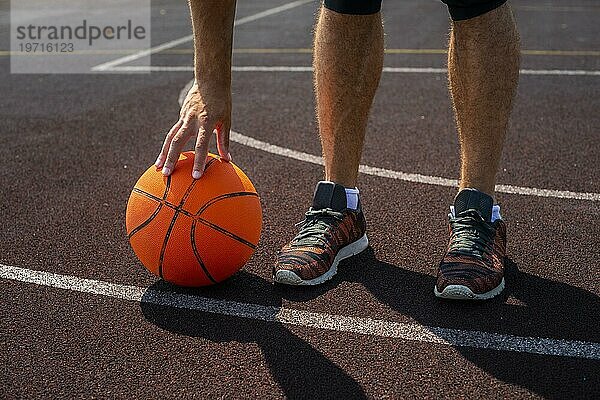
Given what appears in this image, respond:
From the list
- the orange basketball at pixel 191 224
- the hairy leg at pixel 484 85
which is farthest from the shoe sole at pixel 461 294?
the orange basketball at pixel 191 224

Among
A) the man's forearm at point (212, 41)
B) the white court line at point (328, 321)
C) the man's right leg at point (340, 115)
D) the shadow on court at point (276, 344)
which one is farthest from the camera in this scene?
the man's right leg at point (340, 115)

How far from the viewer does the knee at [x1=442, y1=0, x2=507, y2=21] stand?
10.8ft

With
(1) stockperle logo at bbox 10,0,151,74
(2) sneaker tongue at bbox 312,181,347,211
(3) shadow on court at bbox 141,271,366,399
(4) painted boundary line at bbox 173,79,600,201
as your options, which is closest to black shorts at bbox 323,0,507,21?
(2) sneaker tongue at bbox 312,181,347,211

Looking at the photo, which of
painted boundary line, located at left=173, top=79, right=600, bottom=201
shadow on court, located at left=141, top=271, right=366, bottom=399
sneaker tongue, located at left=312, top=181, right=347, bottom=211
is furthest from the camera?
painted boundary line, located at left=173, top=79, right=600, bottom=201

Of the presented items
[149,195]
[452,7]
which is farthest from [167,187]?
[452,7]

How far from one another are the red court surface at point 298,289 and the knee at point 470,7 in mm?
1067

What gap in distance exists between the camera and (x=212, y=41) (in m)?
3.21

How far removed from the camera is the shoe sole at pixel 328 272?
339 cm

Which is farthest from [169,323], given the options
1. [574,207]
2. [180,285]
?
[574,207]

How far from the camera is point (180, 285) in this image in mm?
3430

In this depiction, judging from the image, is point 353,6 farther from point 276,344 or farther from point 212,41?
point 276,344

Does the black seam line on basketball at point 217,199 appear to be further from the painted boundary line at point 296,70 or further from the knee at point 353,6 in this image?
the painted boundary line at point 296,70

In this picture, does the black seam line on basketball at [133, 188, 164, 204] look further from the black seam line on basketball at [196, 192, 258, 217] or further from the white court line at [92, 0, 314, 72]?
the white court line at [92, 0, 314, 72]

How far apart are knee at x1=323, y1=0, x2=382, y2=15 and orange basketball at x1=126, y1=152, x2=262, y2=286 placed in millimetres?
827
